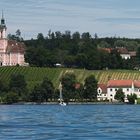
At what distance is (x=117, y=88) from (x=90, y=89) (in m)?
21.5

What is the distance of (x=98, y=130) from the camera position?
54.2 m

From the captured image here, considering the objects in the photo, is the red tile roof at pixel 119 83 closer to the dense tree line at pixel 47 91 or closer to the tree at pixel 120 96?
the tree at pixel 120 96

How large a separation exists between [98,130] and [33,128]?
5.09m

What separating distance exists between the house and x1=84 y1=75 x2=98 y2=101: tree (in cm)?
1044

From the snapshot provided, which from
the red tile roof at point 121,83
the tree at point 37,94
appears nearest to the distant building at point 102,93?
the red tile roof at point 121,83

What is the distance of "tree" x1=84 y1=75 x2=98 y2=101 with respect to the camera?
170 m

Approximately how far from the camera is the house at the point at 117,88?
186500 millimetres

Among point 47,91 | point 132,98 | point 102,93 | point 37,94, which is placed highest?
point 102,93

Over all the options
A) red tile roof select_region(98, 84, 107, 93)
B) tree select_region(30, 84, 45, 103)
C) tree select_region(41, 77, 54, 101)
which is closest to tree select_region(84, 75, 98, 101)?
tree select_region(41, 77, 54, 101)

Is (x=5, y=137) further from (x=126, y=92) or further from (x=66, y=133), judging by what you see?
(x=126, y=92)

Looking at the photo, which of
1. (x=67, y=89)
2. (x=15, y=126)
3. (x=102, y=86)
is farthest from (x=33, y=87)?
(x=15, y=126)

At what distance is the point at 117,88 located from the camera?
190750 millimetres

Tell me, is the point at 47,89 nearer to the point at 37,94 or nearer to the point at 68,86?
the point at 37,94

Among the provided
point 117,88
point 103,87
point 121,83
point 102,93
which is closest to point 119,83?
point 121,83
